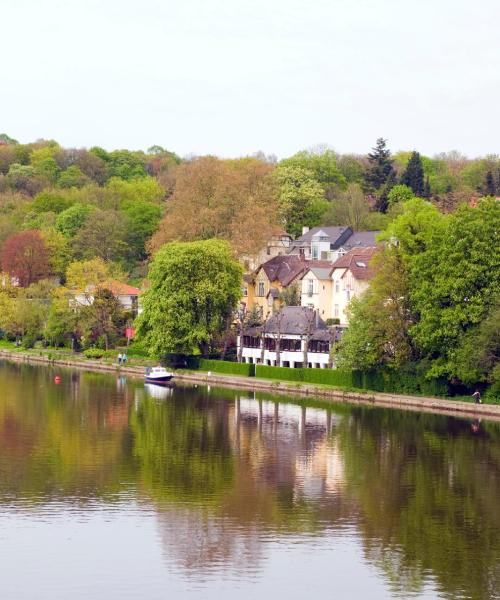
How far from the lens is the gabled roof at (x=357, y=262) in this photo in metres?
94.7

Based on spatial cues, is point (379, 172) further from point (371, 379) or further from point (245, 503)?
point (245, 503)

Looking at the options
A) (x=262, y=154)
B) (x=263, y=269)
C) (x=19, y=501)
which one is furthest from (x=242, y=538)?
(x=262, y=154)

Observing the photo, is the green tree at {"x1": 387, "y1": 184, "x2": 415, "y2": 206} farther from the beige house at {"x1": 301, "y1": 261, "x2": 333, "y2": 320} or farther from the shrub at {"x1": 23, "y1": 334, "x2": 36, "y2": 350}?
the shrub at {"x1": 23, "y1": 334, "x2": 36, "y2": 350}

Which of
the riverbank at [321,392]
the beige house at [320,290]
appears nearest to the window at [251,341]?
the riverbank at [321,392]

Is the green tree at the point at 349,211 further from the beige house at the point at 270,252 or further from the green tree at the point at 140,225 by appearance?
the green tree at the point at 140,225

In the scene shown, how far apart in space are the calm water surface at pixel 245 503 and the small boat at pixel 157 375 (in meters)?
14.5

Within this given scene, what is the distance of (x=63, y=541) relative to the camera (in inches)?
1449

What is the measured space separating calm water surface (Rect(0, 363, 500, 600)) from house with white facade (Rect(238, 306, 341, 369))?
57.4ft

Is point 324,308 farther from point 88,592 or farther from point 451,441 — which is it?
point 88,592

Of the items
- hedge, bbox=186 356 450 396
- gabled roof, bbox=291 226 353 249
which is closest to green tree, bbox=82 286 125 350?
hedge, bbox=186 356 450 396

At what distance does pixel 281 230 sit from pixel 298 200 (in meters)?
17.4

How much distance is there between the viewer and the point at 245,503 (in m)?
42.7

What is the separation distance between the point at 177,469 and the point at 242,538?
40.7ft

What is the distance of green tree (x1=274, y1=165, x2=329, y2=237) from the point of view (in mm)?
125688
